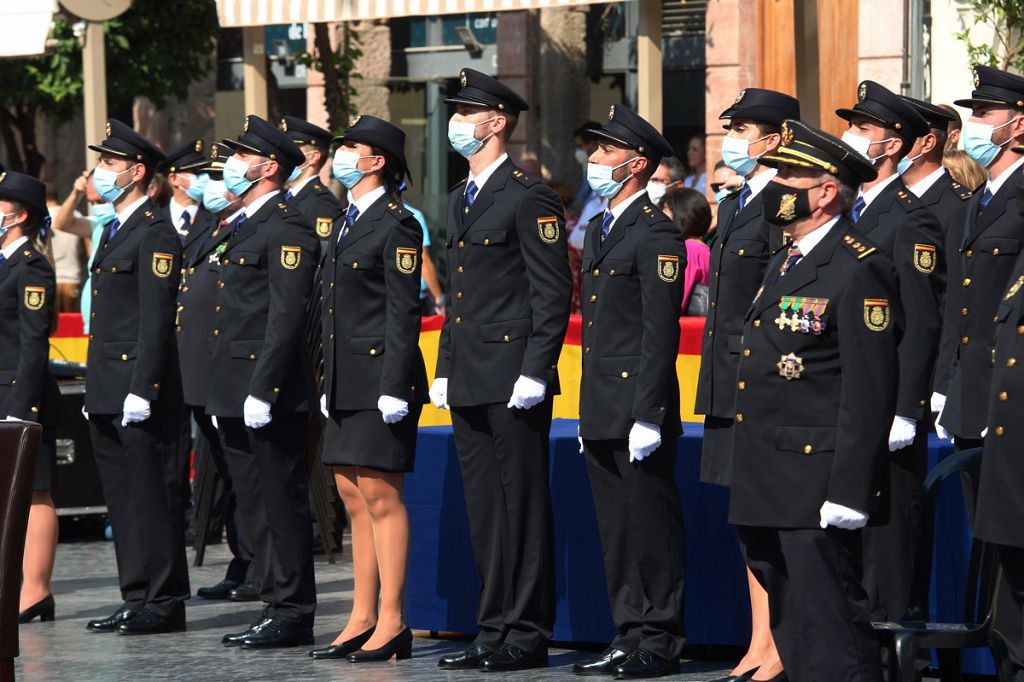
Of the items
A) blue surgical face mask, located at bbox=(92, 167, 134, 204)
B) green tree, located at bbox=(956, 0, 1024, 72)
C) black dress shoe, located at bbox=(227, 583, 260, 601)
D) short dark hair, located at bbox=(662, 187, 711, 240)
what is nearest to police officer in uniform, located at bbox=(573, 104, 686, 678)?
short dark hair, located at bbox=(662, 187, 711, 240)

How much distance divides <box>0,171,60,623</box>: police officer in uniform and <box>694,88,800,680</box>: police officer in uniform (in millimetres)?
3195

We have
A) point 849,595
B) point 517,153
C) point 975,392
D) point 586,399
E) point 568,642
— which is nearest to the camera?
point 849,595

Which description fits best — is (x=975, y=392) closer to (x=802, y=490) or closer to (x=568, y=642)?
(x=802, y=490)

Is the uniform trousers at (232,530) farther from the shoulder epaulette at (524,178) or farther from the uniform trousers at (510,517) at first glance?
the shoulder epaulette at (524,178)

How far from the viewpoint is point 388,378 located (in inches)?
300

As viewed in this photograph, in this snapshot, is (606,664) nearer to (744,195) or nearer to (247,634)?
(247,634)

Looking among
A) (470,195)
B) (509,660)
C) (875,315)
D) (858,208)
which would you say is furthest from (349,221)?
(875,315)

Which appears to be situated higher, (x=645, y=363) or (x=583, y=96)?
(x=583, y=96)

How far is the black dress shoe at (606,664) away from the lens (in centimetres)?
735

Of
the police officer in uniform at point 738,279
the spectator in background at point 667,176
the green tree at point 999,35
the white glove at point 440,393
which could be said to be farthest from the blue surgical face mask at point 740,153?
the green tree at point 999,35

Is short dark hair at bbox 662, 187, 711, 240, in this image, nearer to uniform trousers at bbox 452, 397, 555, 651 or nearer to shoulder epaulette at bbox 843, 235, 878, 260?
uniform trousers at bbox 452, 397, 555, 651

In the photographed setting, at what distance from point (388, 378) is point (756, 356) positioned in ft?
7.05

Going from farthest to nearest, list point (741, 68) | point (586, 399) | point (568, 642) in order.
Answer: point (741, 68)
point (568, 642)
point (586, 399)

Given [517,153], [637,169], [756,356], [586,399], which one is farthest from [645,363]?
[517,153]
